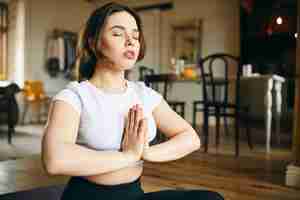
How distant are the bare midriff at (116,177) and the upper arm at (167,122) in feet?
0.52

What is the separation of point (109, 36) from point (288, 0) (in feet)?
19.0

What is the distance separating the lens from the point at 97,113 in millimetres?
789

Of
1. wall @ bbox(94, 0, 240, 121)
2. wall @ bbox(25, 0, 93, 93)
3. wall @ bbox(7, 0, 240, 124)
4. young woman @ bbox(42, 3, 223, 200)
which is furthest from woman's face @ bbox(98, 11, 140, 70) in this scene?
wall @ bbox(25, 0, 93, 93)

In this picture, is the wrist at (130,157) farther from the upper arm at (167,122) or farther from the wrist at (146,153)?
the upper arm at (167,122)

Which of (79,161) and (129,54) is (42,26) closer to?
(129,54)

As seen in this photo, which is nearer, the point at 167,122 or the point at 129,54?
the point at 129,54

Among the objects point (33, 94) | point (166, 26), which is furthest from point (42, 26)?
point (166, 26)

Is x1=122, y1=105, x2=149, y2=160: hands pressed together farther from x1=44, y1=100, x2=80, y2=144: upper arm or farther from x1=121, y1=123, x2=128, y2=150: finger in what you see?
x1=44, y1=100, x2=80, y2=144: upper arm

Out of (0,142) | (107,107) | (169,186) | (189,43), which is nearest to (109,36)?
(107,107)

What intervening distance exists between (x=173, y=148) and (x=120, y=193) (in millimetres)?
169

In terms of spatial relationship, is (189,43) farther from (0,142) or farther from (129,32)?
(129,32)

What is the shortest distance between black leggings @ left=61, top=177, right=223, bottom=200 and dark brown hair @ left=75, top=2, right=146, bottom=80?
27cm

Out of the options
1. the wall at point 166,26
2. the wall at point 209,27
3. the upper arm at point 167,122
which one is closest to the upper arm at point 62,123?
the upper arm at point 167,122

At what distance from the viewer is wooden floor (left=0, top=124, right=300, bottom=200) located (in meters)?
2.20
